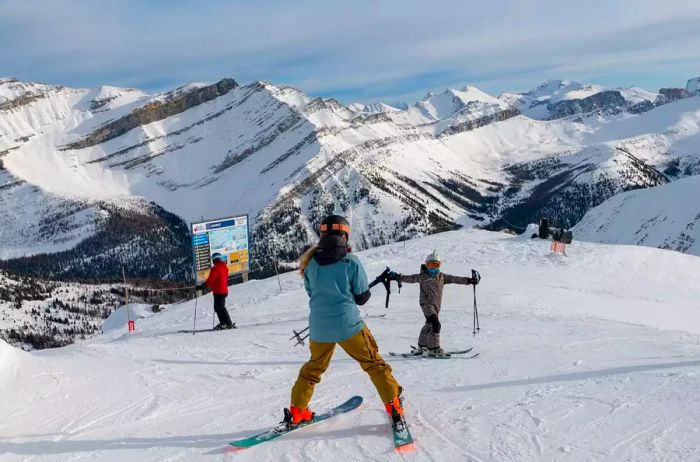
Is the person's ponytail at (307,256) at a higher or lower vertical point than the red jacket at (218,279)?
higher

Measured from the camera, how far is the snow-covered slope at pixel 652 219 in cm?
13088

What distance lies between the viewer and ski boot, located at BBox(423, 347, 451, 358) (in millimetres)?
10442

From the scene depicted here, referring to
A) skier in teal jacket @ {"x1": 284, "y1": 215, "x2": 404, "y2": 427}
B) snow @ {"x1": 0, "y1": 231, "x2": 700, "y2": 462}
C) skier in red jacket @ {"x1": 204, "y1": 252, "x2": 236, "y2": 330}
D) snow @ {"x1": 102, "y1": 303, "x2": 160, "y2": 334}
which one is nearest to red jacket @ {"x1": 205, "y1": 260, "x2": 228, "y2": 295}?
skier in red jacket @ {"x1": 204, "y1": 252, "x2": 236, "y2": 330}

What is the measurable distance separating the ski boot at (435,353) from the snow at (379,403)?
426 mm

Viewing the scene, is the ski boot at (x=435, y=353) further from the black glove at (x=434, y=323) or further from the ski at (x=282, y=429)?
the ski at (x=282, y=429)

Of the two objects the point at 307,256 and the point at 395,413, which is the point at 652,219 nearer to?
the point at 395,413

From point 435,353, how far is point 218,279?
7.59m

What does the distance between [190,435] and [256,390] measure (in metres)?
1.95

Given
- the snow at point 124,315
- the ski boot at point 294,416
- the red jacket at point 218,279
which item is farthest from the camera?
the snow at point 124,315

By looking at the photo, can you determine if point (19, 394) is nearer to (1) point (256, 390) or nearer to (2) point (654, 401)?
(1) point (256, 390)

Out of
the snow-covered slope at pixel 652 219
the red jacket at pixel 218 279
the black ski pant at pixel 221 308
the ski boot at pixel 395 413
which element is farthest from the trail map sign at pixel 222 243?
the snow-covered slope at pixel 652 219

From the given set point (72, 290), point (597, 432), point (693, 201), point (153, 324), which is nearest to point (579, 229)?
point (693, 201)

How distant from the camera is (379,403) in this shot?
7383 millimetres

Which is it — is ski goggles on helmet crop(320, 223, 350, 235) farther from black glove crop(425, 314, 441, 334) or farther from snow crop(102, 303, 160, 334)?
snow crop(102, 303, 160, 334)
